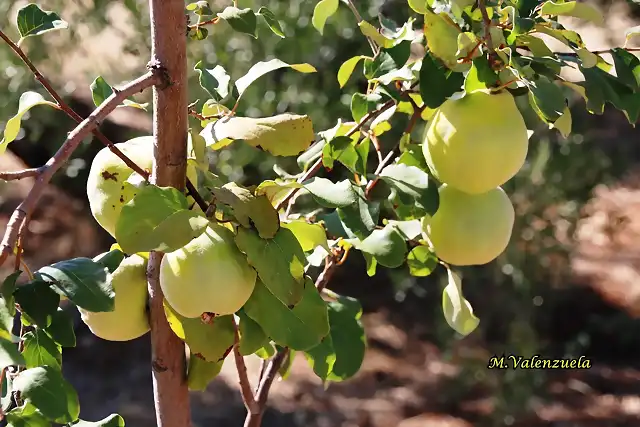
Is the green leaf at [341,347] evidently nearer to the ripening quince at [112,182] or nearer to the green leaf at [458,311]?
the green leaf at [458,311]

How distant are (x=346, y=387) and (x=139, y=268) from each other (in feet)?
5.39

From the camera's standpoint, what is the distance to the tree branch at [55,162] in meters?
0.39

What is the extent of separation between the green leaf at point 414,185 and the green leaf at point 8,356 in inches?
10.9

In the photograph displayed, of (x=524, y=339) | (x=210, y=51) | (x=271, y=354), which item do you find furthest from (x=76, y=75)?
(x=271, y=354)

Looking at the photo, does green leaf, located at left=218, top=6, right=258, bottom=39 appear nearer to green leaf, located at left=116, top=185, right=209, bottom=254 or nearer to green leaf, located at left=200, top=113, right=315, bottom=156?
green leaf, located at left=200, top=113, right=315, bottom=156

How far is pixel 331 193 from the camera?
49 cm

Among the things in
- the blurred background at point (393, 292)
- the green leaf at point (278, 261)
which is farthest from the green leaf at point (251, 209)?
the blurred background at point (393, 292)

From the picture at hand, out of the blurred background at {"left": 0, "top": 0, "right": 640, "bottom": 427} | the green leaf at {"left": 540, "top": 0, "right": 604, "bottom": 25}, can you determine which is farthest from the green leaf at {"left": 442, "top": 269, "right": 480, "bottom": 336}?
the blurred background at {"left": 0, "top": 0, "right": 640, "bottom": 427}

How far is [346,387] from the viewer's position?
210cm

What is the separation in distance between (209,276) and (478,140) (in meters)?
0.23

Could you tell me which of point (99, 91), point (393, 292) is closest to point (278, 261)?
point (99, 91)

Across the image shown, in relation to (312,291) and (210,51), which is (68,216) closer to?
(210,51)

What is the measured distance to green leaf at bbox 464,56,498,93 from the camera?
51cm

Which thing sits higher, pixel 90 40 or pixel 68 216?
pixel 90 40
